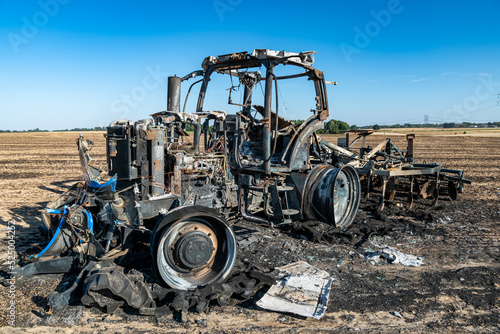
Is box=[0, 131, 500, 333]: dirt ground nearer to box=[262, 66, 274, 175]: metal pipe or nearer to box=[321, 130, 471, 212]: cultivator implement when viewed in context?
box=[321, 130, 471, 212]: cultivator implement

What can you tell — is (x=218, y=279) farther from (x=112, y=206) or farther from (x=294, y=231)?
(x=294, y=231)

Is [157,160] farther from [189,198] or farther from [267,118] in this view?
[267,118]

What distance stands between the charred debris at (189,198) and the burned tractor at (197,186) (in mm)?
17

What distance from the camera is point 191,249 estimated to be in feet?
14.4

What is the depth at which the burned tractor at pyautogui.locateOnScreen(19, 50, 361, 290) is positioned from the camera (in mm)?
4500

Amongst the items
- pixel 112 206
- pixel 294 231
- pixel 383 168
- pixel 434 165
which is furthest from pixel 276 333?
pixel 434 165

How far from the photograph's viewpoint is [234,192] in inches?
238

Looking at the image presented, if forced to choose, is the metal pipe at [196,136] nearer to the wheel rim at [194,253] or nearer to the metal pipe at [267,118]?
the metal pipe at [267,118]

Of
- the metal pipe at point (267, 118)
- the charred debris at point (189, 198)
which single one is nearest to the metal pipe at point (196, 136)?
the charred debris at point (189, 198)

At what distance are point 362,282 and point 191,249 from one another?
2.30 metres

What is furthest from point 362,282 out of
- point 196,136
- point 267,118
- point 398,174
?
point 398,174

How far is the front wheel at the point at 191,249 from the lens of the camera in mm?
4258

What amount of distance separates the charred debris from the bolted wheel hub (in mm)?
12

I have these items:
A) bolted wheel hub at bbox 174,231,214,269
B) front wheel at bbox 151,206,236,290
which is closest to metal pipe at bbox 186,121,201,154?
front wheel at bbox 151,206,236,290
